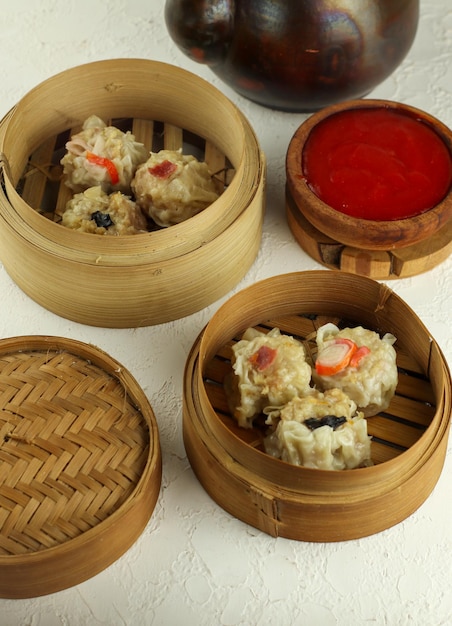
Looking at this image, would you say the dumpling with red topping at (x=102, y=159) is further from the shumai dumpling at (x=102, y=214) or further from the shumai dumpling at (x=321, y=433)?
the shumai dumpling at (x=321, y=433)

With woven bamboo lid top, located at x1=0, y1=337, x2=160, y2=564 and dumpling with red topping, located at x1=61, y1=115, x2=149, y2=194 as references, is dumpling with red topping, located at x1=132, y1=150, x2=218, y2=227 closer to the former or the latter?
dumpling with red topping, located at x1=61, y1=115, x2=149, y2=194

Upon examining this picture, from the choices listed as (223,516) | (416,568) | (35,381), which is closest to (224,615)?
(223,516)

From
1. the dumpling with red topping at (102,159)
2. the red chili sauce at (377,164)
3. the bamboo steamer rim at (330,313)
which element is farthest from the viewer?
the dumpling with red topping at (102,159)

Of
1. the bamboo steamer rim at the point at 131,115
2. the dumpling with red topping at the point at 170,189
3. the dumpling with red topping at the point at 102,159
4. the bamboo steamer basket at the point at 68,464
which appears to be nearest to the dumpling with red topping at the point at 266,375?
the bamboo steamer basket at the point at 68,464

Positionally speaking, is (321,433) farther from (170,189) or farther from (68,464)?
(170,189)

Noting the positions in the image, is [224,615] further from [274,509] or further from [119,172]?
[119,172]

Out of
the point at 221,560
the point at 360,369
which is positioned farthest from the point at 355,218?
the point at 221,560

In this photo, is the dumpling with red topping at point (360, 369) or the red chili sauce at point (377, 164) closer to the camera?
the dumpling with red topping at point (360, 369)
